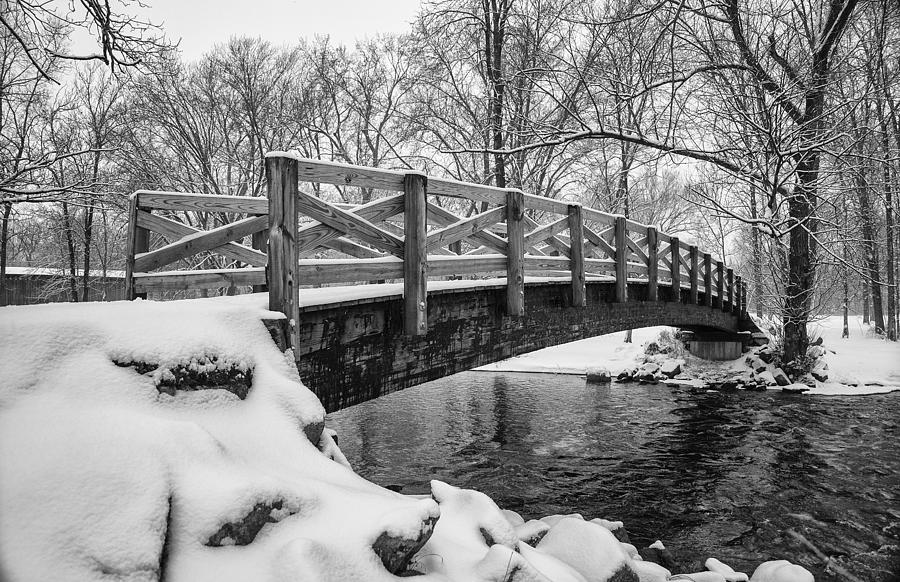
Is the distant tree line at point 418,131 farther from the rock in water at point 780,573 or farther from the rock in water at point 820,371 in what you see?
the rock in water at point 780,573

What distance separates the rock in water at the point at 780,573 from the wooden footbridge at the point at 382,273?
3.29 meters

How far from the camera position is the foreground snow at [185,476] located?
6.45ft

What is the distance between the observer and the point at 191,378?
2.90m

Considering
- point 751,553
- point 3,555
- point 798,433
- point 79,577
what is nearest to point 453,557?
point 79,577

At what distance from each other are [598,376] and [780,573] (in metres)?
11.7

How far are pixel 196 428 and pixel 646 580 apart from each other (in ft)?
11.3

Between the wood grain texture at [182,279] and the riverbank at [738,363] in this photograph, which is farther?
the riverbank at [738,363]

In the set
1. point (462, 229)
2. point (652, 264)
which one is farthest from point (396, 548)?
point (652, 264)

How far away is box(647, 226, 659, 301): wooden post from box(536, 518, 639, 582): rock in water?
708 cm

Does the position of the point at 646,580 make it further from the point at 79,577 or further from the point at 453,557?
the point at 79,577

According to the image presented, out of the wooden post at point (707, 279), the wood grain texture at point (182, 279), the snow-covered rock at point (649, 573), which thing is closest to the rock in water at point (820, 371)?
the wooden post at point (707, 279)

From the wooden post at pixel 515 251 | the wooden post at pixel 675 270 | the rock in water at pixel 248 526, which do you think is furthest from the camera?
the wooden post at pixel 675 270

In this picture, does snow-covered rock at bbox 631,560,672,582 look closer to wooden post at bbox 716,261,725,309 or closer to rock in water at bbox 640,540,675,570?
rock in water at bbox 640,540,675,570

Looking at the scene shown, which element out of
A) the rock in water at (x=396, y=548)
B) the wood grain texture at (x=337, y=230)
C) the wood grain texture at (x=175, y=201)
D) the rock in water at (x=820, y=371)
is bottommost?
the rock in water at (x=820, y=371)
